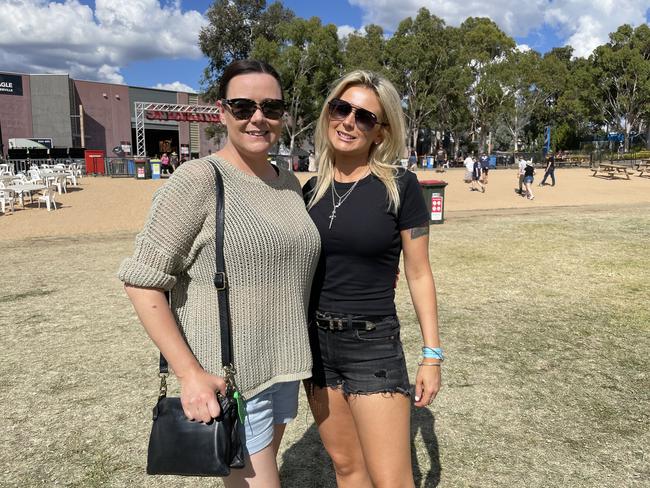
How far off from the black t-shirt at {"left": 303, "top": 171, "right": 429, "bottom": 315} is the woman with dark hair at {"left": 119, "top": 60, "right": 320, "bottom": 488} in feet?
0.50

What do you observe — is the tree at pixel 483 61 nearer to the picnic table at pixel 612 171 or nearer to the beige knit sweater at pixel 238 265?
the picnic table at pixel 612 171

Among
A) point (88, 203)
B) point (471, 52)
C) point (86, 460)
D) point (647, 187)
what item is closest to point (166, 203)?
point (86, 460)

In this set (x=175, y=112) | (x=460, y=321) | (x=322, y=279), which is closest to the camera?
(x=322, y=279)

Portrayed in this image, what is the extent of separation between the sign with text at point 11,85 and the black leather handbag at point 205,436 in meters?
52.6

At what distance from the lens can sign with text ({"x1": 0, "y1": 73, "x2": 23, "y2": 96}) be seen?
44.0 meters

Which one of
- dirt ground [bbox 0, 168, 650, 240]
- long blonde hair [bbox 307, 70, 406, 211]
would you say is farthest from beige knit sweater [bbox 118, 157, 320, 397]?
dirt ground [bbox 0, 168, 650, 240]

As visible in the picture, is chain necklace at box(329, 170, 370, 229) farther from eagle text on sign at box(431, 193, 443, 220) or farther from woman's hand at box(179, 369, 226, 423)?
eagle text on sign at box(431, 193, 443, 220)

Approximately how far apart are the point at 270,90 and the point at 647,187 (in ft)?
83.3

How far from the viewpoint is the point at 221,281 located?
1479 millimetres

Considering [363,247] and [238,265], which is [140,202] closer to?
[363,247]

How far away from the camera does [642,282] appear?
6582 mm

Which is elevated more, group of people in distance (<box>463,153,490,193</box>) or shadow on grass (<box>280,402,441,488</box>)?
group of people in distance (<box>463,153,490,193</box>)

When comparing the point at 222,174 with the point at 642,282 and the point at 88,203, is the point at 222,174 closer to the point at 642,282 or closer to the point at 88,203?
the point at 642,282

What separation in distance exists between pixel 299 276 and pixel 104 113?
54.8m
